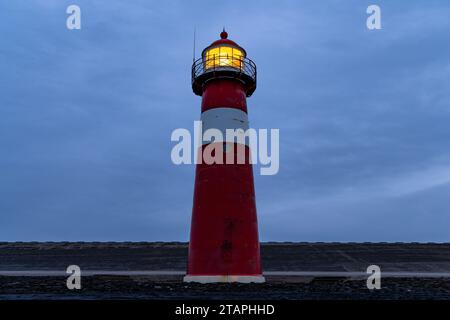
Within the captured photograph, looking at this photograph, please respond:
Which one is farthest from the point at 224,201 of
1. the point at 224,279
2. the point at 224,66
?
the point at 224,66

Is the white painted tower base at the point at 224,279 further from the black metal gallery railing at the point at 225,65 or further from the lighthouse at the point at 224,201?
the black metal gallery railing at the point at 225,65

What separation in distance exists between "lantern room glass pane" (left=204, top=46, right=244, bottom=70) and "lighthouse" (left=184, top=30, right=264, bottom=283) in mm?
152

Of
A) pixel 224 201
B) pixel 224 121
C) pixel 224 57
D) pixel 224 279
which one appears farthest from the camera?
pixel 224 57

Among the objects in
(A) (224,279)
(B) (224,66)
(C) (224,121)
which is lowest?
(A) (224,279)

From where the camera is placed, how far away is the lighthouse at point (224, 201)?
39.5 ft

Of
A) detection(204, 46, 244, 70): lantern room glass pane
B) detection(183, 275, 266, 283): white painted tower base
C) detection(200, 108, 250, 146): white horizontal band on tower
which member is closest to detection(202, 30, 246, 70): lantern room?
detection(204, 46, 244, 70): lantern room glass pane

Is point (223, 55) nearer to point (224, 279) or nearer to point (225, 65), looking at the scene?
point (225, 65)

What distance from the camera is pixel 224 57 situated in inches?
550

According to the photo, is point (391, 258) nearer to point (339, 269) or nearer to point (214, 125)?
point (339, 269)

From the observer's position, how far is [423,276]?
734 inches

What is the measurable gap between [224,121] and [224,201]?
2684mm

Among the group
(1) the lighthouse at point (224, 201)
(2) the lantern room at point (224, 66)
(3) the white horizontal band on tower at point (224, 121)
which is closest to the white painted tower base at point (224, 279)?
(1) the lighthouse at point (224, 201)
